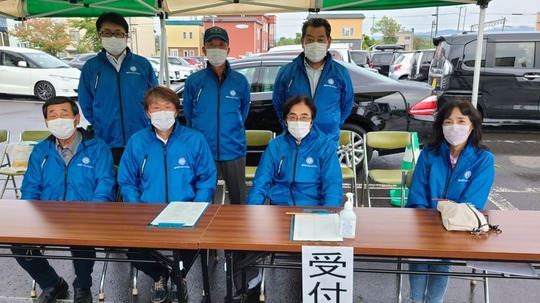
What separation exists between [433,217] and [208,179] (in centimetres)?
138

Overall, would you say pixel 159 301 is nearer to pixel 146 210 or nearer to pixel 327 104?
pixel 146 210

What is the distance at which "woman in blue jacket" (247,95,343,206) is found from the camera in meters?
2.60

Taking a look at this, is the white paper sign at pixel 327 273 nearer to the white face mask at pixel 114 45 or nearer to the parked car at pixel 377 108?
the white face mask at pixel 114 45

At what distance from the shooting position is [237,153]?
340cm

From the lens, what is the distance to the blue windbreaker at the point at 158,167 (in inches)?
100

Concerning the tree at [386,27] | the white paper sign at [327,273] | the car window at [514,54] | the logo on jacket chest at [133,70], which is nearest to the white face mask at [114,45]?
the logo on jacket chest at [133,70]

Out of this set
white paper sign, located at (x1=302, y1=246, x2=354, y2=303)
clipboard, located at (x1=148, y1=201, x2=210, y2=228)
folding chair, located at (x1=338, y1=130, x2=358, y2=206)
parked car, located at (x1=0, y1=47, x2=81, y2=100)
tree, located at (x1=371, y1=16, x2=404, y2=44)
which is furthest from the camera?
tree, located at (x1=371, y1=16, x2=404, y2=44)

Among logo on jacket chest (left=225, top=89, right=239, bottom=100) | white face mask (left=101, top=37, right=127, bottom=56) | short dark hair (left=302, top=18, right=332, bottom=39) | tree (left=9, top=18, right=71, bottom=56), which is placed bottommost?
logo on jacket chest (left=225, top=89, right=239, bottom=100)

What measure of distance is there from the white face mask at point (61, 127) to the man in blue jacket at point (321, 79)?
1537 millimetres

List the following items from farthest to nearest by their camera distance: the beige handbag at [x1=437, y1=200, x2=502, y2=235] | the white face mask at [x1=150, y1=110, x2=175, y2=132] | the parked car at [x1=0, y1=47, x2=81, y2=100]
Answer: the parked car at [x1=0, y1=47, x2=81, y2=100] → the white face mask at [x1=150, y1=110, x2=175, y2=132] → the beige handbag at [x1=437, y1=200, x2=502, y2=235]

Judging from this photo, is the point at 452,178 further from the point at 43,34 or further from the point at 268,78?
the point at 43,34

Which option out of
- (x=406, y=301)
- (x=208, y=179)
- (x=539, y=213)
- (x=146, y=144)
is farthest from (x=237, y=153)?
(x=539, y=213)

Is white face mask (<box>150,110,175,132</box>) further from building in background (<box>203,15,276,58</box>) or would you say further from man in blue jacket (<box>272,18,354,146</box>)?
building in background (<box>203,15,276,58</box>)

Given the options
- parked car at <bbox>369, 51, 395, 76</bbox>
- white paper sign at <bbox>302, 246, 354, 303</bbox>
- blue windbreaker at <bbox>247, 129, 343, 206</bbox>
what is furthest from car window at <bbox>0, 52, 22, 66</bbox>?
parked car at <bbox>369, 51, 395, 76</bbox>
